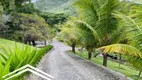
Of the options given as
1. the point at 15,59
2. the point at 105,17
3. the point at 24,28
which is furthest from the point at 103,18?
the point at 24,28

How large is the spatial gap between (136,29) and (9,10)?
91.4 ft

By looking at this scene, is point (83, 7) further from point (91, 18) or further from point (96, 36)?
point (96, 36)

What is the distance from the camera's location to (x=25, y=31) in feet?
112

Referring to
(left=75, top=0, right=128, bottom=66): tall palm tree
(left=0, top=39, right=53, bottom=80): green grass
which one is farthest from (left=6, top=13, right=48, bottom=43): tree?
(left=0, top=39, right=53, bottom=80): green grass

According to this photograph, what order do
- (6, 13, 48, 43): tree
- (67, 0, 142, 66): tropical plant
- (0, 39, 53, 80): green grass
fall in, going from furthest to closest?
1. (6, 13, 48, 43): tree
2. (67, 0, 142, 66): tropical plant
3. (0, 39, 53, 80): green grass

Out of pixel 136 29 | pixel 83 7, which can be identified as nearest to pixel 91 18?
pixel 83 7

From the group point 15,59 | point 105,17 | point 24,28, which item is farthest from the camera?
point 24,28

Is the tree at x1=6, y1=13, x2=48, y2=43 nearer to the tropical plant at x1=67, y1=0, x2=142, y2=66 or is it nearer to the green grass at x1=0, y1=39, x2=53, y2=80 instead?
the tropical plant at x1=67, y1=0, x2=142, y2=66

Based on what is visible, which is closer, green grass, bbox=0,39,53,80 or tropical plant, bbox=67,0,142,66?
green grass, bbox=0,39,53,80

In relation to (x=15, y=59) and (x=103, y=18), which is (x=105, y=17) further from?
(x=15, y=59)

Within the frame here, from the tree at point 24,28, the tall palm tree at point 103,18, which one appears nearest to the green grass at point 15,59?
the tall palm tree at point 103,18

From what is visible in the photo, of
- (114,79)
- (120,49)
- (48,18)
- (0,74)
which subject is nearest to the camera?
(0,74)

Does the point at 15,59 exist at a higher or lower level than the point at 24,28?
higher

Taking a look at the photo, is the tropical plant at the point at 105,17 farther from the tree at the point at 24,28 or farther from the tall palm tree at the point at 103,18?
the tree at the point at 24,28
